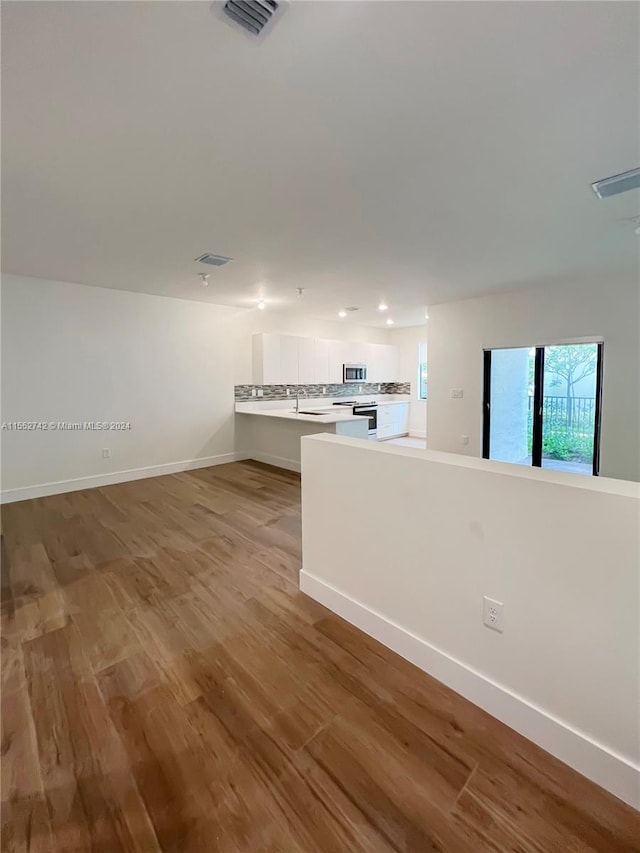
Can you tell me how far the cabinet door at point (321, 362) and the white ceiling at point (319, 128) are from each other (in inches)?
139

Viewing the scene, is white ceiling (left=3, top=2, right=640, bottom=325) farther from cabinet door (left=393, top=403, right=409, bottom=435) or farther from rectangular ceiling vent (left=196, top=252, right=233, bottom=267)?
cabinet door (left=393, top=403, right=409, bottom=435)

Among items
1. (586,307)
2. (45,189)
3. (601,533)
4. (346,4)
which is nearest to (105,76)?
(346,4)

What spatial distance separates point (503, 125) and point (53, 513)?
16.2ft

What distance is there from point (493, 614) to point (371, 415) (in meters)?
6.31

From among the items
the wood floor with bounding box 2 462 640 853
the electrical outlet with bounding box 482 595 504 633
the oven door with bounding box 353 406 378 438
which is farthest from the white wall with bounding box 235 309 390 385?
the electrical outlet with bounding box 482 595 504 633

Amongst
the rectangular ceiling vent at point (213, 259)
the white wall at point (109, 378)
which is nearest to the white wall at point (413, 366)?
the white wall at point (109, 378)

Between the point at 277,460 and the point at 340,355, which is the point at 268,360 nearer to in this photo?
the point at 277,460

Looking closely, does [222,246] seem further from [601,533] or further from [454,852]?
[454,852]

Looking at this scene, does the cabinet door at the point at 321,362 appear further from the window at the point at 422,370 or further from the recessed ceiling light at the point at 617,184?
A: the recessed ceiling light at the point at 617,184

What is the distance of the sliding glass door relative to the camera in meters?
4.75

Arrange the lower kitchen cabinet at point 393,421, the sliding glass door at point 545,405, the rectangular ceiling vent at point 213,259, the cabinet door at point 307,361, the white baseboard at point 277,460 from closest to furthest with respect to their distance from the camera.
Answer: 1. the rectangular ceiling vent at point 213,259
2. the sliding glass door at point 545,405
3. the white baseboard at point 277,460
4. the cabinet door at point 307,361
5. the lower kitchen cabinet at point 393,421

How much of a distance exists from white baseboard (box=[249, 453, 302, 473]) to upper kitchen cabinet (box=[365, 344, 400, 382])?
3.29 metres

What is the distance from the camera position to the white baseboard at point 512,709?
1262mm

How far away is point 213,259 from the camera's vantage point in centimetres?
365
